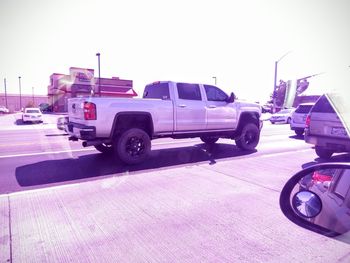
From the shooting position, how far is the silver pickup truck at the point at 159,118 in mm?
5608

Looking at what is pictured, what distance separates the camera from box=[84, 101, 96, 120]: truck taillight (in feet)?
17.9

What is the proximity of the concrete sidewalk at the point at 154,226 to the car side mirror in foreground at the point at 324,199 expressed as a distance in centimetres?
88

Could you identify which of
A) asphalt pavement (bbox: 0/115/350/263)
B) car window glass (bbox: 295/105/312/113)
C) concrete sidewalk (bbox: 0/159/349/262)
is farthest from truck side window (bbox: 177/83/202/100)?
car window glass (bbox: 295/105/312/113)

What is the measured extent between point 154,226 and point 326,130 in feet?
17.5

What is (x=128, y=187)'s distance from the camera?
14.6 ft

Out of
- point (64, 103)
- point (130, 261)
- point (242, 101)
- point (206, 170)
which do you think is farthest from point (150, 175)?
point (64, 103)

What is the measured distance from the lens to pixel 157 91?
7.49 meters

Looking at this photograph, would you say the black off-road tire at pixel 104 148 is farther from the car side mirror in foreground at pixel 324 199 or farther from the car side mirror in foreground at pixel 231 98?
the car side mirror in foreground at pixel 324 199

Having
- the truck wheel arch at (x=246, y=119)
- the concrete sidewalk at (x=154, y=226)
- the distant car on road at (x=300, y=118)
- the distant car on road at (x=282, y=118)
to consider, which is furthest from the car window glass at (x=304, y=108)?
the distant car on road at (x=282, y=118)

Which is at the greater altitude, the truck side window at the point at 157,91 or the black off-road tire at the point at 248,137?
the truck side window at the point at 157,91

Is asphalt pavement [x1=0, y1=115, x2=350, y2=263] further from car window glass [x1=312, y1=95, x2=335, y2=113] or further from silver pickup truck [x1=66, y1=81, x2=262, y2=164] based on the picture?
car window glass [x1=312, y1=95, x2=335, y2=113]

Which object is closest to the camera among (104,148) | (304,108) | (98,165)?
(98,165)

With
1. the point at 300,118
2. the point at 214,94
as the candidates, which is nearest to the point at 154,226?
the point at 214,94

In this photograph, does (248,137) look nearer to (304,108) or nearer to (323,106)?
(323,106)
